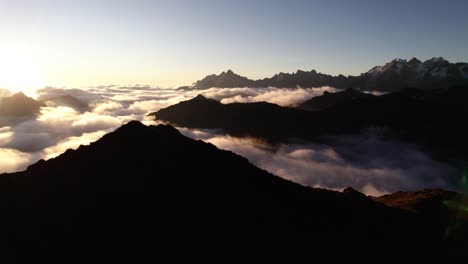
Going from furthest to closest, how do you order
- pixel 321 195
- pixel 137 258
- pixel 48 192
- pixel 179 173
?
pixel 321 195
pixel 179 173
pixel 48 192
pixel 137 258

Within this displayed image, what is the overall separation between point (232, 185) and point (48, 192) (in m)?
32.8

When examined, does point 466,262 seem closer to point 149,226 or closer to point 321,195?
point 321,195

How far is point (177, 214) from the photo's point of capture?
213 feet

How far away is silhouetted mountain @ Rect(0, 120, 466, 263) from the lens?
191 feet

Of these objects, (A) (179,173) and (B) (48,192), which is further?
(A) (179,173)

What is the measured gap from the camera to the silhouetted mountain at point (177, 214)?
58156 mm

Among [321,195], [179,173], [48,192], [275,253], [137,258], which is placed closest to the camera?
[137,258]

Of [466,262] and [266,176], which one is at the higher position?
[266,176]

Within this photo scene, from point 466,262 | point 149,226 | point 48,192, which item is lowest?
point 466,262

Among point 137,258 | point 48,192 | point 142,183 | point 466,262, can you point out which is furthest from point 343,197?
point 48,192

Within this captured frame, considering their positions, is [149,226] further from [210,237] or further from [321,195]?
[321,195]

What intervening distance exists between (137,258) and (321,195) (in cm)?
4418

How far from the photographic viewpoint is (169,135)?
281 ft

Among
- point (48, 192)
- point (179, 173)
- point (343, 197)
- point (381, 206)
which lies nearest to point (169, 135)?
point (179, 173)
